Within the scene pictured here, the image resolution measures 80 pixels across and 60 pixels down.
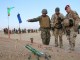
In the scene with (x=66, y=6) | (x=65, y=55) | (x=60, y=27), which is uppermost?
(x=66, y=6)

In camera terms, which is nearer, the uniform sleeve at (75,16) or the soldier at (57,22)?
the uniform sleeve at (75,16)

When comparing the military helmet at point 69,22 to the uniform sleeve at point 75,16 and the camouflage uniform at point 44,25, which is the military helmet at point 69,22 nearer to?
the uniform sleeve at point 75,16

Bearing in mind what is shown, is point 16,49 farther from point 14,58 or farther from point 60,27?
point 60,27

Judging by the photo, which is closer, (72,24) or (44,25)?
(72,24)

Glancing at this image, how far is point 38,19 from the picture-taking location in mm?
14469

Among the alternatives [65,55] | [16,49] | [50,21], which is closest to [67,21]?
[50,21]

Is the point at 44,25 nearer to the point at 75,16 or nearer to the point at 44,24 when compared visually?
the point at 44,24

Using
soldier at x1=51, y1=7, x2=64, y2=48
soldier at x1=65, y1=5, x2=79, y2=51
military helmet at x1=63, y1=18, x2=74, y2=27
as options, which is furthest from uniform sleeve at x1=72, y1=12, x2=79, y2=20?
soldier at x1=51, y1=7, x2=64, y2=48

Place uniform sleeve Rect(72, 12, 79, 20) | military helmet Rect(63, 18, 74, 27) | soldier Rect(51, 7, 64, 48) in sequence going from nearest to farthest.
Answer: military helmet Rect(63, 18, 74, 27) → uniform sleeve Rect(72, 12, 79, 20) → soldier Rect(51, 7, 64, 48)

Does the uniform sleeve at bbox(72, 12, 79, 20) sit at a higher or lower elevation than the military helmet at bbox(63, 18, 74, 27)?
higher

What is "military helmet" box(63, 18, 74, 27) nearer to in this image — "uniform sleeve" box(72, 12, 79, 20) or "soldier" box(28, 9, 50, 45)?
"uniform sleeve" box(72, 12, 79, 20)

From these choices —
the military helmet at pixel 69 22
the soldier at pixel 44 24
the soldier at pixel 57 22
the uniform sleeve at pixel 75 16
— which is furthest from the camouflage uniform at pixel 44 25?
the uniform sleeve at pixel 75 16

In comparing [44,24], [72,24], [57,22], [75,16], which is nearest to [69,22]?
[72,24]

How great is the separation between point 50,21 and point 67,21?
5.17 ft
